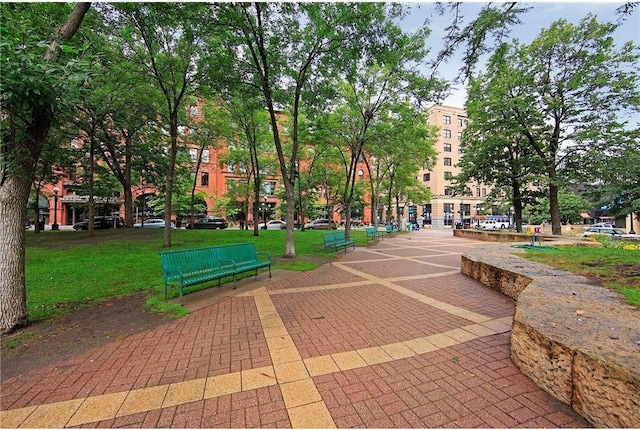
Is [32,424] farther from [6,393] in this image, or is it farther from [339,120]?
[339,120]

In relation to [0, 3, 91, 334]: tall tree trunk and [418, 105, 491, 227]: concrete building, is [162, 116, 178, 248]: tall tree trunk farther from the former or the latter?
[418, 105, 491, 227]: concrete building

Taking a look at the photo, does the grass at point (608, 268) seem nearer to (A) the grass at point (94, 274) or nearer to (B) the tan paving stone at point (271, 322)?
(B) the tan paving stone at point (271, 322)

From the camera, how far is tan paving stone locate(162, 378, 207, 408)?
2.60m

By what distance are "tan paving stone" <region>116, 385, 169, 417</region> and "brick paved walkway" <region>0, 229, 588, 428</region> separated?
0.01 meters

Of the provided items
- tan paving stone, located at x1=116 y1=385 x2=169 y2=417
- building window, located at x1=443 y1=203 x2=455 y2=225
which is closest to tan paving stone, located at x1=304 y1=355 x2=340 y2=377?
tan paving stone, located at x1=116 y1=385 x2=169 y2=417

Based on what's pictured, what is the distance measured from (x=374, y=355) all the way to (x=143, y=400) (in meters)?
2.43

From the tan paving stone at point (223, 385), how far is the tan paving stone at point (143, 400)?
40 cm

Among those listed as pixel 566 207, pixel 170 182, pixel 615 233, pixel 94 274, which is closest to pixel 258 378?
pixel 94 274

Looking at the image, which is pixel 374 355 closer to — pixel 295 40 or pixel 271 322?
pixel 271 322

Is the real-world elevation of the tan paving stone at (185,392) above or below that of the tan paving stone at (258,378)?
below

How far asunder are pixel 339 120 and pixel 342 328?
15.2 meters

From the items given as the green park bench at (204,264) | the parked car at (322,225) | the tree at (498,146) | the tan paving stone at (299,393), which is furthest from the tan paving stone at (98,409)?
the parked car at (322,225)

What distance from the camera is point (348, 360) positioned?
10.8 feet

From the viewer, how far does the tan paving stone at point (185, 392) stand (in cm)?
260
